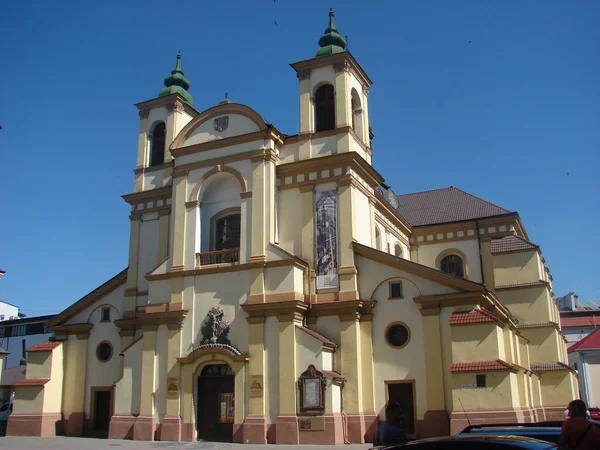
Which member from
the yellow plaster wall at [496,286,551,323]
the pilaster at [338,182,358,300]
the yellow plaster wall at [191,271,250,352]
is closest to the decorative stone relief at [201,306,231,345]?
the yellow plaster wall at [191,271,250,352]

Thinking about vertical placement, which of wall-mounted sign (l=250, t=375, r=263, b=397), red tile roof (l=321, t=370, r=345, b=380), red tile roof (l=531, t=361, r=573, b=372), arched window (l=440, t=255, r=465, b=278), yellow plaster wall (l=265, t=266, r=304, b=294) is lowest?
wall-mounted sign (l=250, t=375, r=263, b=397)

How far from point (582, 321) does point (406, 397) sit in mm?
57607

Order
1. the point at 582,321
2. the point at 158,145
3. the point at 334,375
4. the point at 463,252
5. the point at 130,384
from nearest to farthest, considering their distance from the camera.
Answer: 1. the point at 334,375
2. the point at 130,384
3. the point at 158,145
4. the point at 463,252
5. the point at 582,321

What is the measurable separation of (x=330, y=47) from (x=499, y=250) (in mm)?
13849

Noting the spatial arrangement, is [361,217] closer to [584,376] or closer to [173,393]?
[173,393]

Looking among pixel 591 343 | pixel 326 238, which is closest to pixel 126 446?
pixel 326 238

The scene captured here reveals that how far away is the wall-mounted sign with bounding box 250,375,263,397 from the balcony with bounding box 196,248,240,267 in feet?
16.5

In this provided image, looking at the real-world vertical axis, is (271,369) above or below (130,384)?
above

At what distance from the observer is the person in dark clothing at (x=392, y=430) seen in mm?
9430

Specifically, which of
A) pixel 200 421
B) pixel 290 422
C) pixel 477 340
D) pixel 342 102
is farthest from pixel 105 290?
pixel 477 340

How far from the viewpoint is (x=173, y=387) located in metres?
26.3

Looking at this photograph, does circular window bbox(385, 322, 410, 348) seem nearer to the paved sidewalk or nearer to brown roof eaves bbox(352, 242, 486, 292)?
brown roof eaves bbox(352, 242, 486, 292)

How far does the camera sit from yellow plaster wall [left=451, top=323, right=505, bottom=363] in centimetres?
2248

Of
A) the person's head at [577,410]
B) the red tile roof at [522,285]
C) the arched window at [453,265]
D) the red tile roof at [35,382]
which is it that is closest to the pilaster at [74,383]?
the red tile roof at [35,382]
